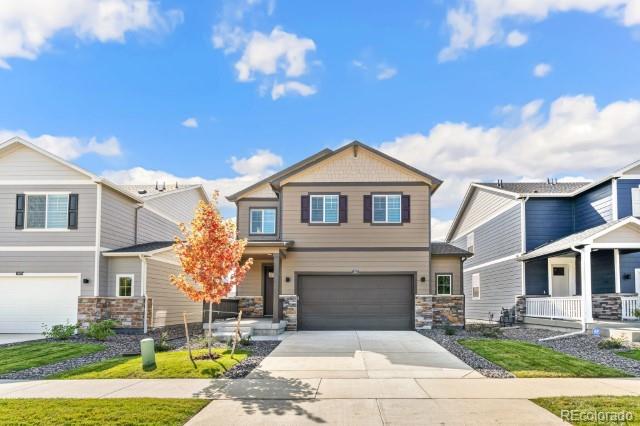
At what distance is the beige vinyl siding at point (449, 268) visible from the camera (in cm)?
1980

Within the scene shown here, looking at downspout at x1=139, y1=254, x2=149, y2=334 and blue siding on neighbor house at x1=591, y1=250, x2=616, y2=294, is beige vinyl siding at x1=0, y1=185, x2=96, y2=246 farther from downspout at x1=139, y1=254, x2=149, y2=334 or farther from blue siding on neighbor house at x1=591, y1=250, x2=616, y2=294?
blue siding on neighbor house at x1=591, y1=250, x2=616, y2=294

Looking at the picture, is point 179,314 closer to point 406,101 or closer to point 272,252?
point 272,252

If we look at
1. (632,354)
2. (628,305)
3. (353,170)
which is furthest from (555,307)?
Answer: (353,170)

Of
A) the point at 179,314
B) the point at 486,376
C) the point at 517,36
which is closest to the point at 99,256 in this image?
the point at 179,314

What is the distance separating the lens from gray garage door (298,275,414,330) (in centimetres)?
1920

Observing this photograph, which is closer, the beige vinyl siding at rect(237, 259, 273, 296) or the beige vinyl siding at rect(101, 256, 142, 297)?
the beige vinyl siding at rect(101, 256, 142, 297)

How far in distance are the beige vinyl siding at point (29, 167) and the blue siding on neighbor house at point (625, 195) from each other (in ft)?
64.2

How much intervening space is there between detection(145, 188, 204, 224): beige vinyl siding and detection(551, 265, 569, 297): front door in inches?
683

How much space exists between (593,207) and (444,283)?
6.48 meters

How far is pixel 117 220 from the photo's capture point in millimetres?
20250

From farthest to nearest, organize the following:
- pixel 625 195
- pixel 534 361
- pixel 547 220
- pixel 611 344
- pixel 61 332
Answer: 1. pixel 547 220
2. pixel 625 195
3. pixel 61 332
4. pixel 611 344
5. pixel 534 361
